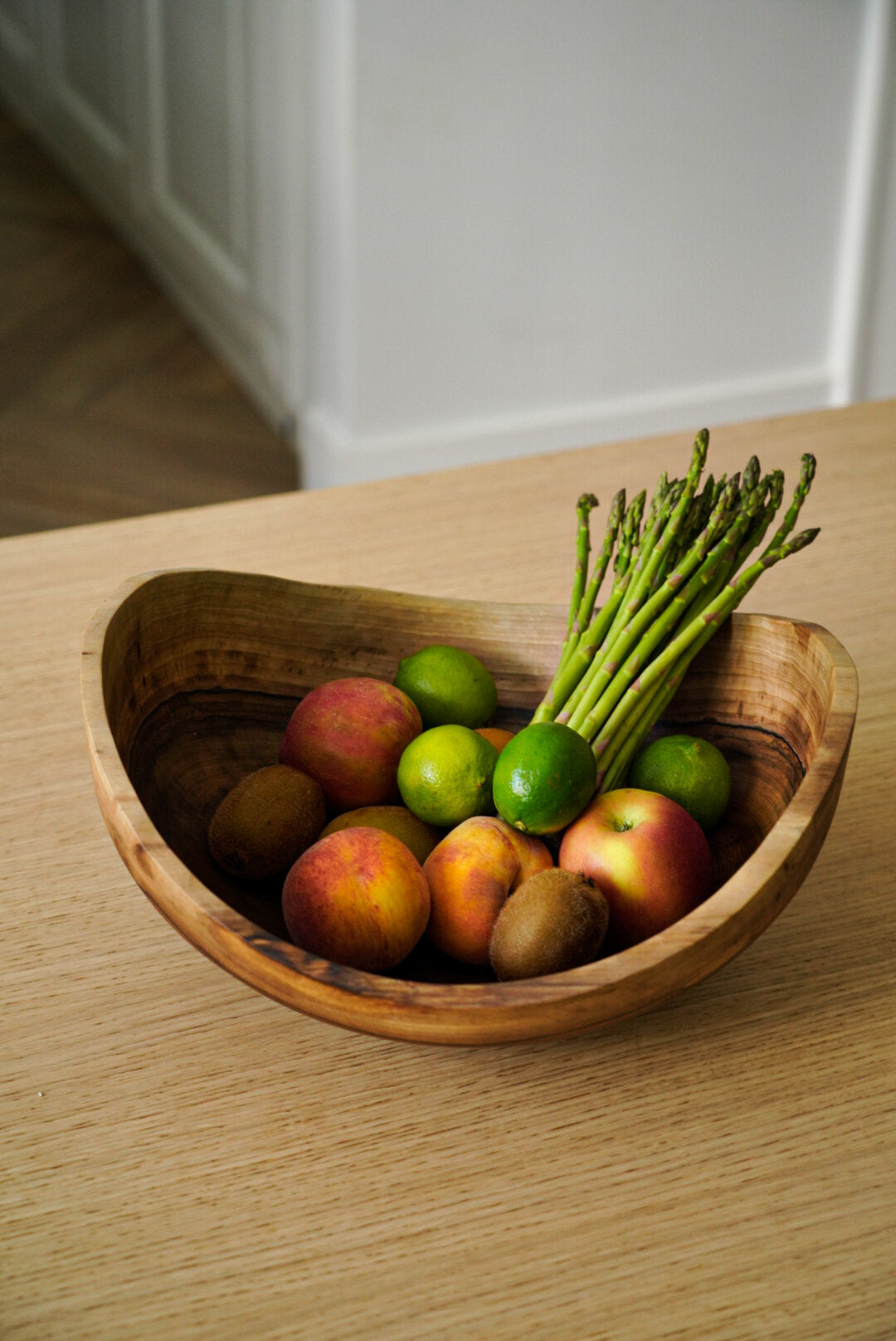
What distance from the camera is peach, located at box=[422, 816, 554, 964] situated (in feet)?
1.87

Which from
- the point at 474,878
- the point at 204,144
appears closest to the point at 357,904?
the point at 474,878

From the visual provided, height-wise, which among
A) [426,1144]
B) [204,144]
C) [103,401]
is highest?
[426,1144]

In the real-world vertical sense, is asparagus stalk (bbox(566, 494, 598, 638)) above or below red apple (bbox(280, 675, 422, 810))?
above

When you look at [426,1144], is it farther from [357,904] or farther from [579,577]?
[579,577]

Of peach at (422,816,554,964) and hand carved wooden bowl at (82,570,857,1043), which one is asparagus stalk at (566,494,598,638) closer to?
hand carved wooden bowl at (82,570,857,1043)

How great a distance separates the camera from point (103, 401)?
9.45 ft

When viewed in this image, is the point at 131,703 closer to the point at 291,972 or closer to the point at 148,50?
the point at 291,972

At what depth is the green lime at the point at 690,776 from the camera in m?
0.64

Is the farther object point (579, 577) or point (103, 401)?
point (103, 401)

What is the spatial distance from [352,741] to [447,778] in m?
0.06

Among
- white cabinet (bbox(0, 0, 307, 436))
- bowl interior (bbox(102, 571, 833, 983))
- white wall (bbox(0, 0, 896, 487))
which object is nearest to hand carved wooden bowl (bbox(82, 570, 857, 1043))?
bowl interior (bbox(102, 571, 833, 983))

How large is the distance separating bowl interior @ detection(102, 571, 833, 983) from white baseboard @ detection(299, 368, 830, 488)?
1660 mm

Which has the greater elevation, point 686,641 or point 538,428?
point 686,641

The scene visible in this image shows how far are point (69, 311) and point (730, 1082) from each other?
9.97ft
